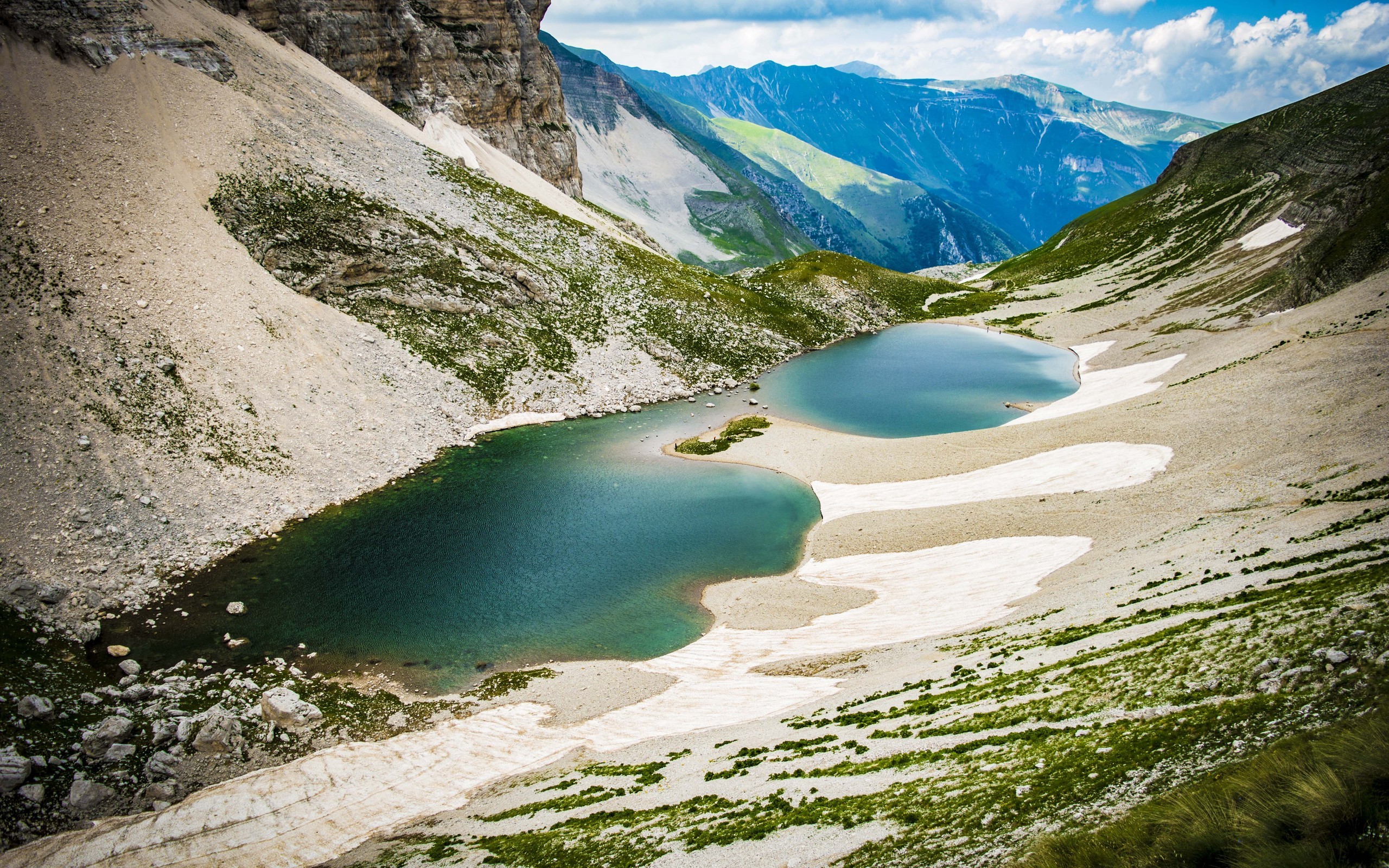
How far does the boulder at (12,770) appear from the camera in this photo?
18.7 metres

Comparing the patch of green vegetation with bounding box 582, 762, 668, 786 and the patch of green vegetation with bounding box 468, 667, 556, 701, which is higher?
the patch of green vegetation with bounding box 468, 667, 556, 701

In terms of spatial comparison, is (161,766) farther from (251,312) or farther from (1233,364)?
(1233,364)

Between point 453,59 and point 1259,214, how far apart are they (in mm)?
109916

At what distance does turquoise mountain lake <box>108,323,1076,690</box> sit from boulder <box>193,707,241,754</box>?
459 cm

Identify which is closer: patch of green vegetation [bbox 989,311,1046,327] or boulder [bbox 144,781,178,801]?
boulder [bbox 144,781,178,801]

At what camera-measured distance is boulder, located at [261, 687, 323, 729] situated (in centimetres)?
2303

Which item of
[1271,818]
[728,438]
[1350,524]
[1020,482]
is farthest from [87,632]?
[1020,482]

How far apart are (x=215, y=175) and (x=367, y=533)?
115 feet

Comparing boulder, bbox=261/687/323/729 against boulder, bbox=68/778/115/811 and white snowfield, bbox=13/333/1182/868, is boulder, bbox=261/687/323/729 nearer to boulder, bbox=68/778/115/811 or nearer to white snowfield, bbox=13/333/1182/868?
white snowfield, bbox=13/333/1182/868

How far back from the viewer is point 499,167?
94.1 meters

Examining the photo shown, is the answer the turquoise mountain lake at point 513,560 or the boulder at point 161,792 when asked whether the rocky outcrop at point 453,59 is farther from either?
the boulder at point 161,792

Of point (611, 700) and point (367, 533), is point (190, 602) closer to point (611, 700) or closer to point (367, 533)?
point (367, 533)

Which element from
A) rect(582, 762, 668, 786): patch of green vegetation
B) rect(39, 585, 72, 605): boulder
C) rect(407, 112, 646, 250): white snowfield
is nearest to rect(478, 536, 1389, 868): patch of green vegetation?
rect(582, 762, 668, 786): patch of green vegetation

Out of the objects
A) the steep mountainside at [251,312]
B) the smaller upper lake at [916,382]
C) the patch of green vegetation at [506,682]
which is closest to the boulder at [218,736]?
the patch of green vegetation at [506,682]
